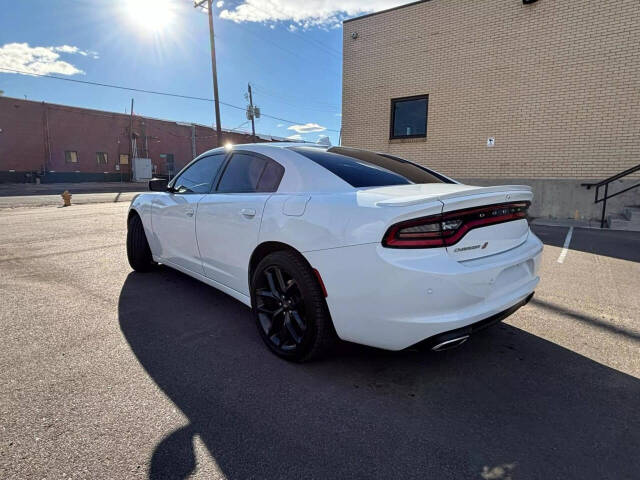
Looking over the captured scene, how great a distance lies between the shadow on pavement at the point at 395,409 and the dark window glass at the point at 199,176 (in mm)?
1388

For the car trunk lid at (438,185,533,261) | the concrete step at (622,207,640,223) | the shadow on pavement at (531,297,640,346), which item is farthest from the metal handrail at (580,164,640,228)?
the car trunk lid at (438,185,533,261)

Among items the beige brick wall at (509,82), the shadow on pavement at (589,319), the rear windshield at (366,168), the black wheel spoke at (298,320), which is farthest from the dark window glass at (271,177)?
the beige brick wall at (509,82)

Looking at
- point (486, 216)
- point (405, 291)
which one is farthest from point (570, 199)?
point (405, 291)

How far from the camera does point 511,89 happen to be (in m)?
9.90

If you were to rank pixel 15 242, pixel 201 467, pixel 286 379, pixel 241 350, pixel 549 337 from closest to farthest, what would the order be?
pixel 201 467 → pixel 286 379 → pixel 241 350 → pixel 549 337 → pixel 15 242

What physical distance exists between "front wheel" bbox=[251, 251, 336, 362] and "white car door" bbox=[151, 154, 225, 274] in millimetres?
1003

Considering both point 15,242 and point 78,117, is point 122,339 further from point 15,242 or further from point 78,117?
point 78,117

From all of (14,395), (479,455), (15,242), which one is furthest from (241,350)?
(15,242)

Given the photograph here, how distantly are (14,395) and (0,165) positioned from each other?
119 feet

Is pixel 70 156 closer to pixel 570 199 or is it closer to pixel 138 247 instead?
pixel 138 247

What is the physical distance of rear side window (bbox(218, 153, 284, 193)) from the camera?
2.83 metres

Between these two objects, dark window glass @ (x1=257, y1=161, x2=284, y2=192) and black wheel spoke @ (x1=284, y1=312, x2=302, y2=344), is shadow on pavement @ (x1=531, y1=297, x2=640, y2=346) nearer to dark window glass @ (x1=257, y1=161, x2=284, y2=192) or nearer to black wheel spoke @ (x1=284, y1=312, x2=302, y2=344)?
black wheel spoke @ (x1=284, y1=312, x2=302, y2=344)

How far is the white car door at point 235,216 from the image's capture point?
9.12 ft

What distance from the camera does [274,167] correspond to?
2.87 m
